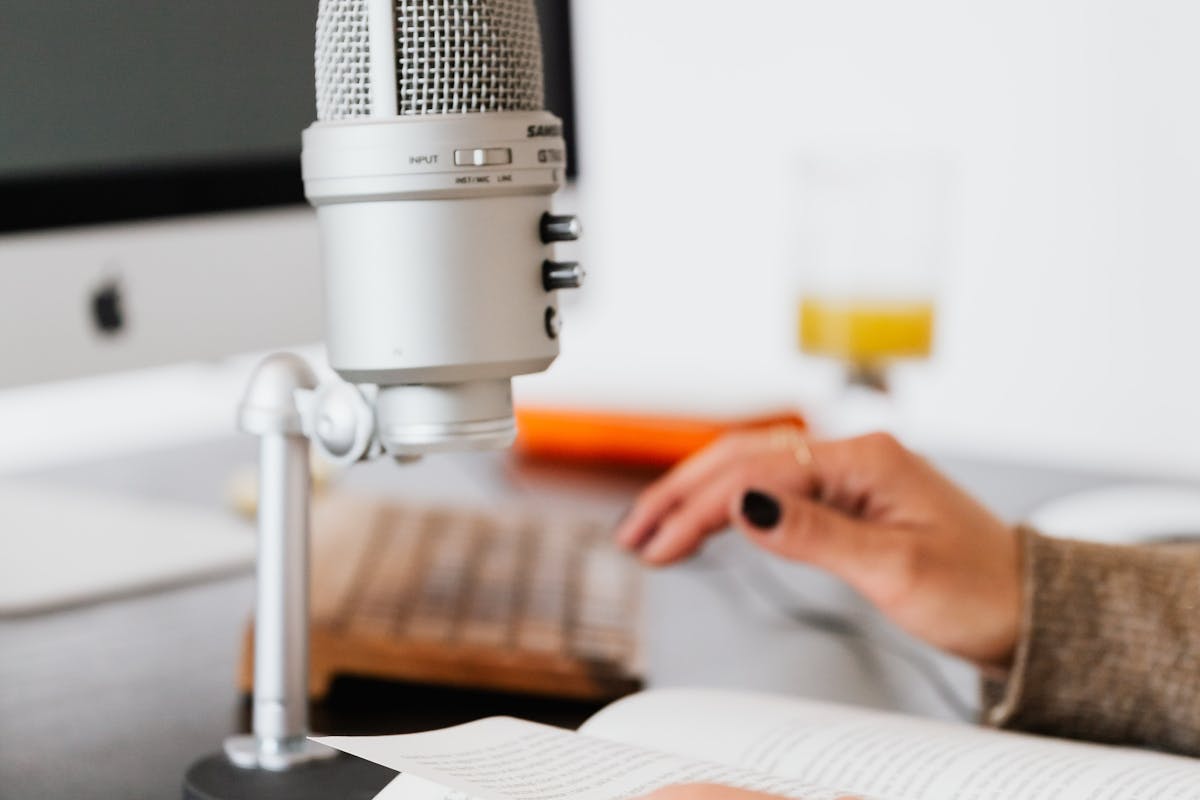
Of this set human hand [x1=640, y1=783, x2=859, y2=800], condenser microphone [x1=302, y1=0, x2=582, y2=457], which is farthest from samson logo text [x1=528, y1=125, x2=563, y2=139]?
human hand [x1=640, y1=783, x2=859, y2=800]

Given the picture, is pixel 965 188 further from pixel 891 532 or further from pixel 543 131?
pixel 543 131

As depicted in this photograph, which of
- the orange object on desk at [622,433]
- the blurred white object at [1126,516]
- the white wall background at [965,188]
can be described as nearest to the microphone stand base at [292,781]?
the blurred white object at [1126,516]

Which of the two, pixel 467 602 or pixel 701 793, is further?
pixel 467 602

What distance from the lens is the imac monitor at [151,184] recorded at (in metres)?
0.65

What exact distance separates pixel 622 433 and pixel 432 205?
67 centimetres

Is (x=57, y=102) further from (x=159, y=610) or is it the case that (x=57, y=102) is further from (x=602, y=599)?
(x=602, y=599)

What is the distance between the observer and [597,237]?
42.9 inches

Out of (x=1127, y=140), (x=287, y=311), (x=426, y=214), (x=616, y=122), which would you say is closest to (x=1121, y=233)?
(x=1127, y=140)

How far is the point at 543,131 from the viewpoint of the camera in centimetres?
43

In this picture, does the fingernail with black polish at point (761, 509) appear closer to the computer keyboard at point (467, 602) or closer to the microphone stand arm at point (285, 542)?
the computer keyboard at point (467, 602)

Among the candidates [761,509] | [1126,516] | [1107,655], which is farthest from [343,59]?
[1126,516]

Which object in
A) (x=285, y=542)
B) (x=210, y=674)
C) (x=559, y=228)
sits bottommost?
(x=210, y=674)

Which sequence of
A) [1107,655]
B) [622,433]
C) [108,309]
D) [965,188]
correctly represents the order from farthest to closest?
[965,188] → [622,433] → [108,309] → [1107,655]

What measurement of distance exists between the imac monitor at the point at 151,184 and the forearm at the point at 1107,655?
47cm
